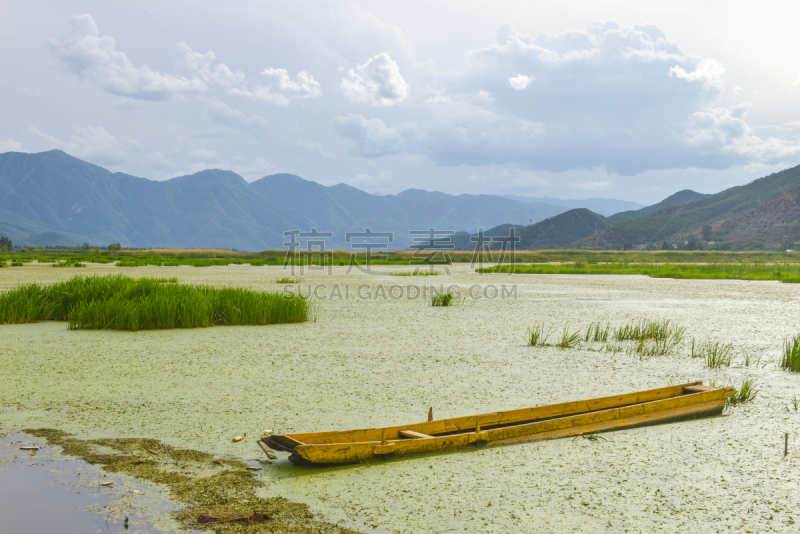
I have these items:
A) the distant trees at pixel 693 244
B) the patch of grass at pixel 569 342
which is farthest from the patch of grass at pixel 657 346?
the distant trees at pixel 693 244

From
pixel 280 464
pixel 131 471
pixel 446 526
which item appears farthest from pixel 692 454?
pixel 131 471

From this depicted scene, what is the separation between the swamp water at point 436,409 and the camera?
3.68 metres

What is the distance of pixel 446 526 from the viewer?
3379 mm

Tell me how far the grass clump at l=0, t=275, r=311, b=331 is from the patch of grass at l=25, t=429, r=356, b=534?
6366 millimetres

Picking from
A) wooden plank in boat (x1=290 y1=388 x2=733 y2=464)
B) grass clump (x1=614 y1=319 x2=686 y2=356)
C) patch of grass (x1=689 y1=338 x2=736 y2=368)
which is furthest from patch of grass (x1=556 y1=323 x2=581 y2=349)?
wooden plank in boat (x1=290 y1=388 x2=733 y2=464)

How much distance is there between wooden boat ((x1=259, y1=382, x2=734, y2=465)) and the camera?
164 inches

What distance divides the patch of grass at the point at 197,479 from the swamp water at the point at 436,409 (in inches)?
6.2

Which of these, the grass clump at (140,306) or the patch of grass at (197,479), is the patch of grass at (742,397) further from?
the grass clump at (140,306)

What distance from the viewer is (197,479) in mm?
3975

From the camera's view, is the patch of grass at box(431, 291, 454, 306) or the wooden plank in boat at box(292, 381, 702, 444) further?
the patch of grass at box(431, 291, 454, 306)

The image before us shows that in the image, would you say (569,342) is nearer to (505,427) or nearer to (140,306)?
(505,427)

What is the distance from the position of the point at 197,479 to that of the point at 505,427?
2.38 metres

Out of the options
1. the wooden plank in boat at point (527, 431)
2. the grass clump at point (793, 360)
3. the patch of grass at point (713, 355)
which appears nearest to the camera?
the wooden plank in boat at point (527, 431)

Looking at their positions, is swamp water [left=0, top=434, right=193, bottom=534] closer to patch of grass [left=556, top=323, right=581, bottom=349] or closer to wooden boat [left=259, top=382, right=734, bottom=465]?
wooden boat [left=259, top=382, right=734, bottom=465]
